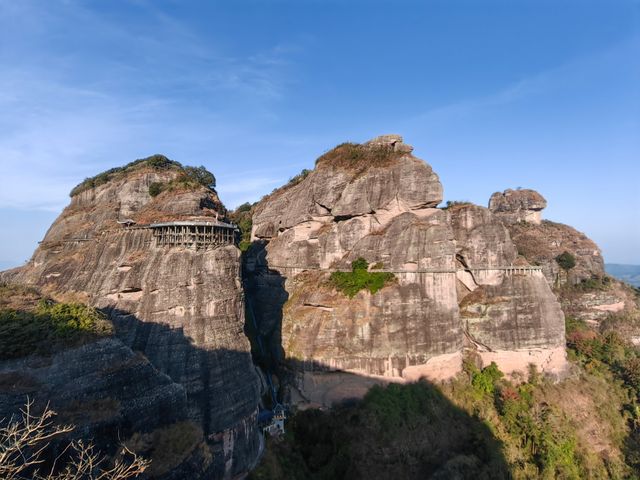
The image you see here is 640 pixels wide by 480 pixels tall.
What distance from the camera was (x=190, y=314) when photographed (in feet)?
63.2

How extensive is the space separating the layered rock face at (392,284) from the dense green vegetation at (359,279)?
0.49 meters

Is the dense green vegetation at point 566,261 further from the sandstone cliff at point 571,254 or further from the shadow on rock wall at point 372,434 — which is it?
the shadow on rock wall at point 372,434

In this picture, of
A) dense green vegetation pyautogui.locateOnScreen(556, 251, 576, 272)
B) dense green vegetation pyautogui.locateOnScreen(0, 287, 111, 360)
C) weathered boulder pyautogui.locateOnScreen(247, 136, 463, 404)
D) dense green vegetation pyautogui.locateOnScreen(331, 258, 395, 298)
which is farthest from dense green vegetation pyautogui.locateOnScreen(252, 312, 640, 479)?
dense green vegetation pyautogui.locateOnScreen(556, 251, 576, 272)

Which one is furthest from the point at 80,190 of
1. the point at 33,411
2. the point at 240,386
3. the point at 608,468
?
the point at 608,468

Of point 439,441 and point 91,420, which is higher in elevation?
point 91,420

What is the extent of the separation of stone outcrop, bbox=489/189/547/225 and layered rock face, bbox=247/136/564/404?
32186mm

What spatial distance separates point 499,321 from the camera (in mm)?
29750

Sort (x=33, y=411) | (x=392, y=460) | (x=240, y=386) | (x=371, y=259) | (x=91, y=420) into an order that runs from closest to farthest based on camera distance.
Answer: (x=33, y=411) < (x=91, y=420) < (x=240, y=386) < (x=392, y=460) < (x=371, y=259)

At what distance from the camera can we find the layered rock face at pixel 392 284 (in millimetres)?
25500

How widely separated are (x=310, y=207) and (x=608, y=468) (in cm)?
2883

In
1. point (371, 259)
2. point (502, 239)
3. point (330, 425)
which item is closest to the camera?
point (330, 425)

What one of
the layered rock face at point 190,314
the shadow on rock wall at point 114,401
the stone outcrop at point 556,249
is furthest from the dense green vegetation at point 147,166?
the stone outcrop at point 556,249

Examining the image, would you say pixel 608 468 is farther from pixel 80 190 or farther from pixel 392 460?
pixel 80 190

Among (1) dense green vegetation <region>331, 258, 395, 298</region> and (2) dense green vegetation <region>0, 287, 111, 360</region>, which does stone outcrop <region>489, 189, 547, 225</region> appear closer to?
(1) dense green vegetation <region>331, 258, 395, 298</region>
